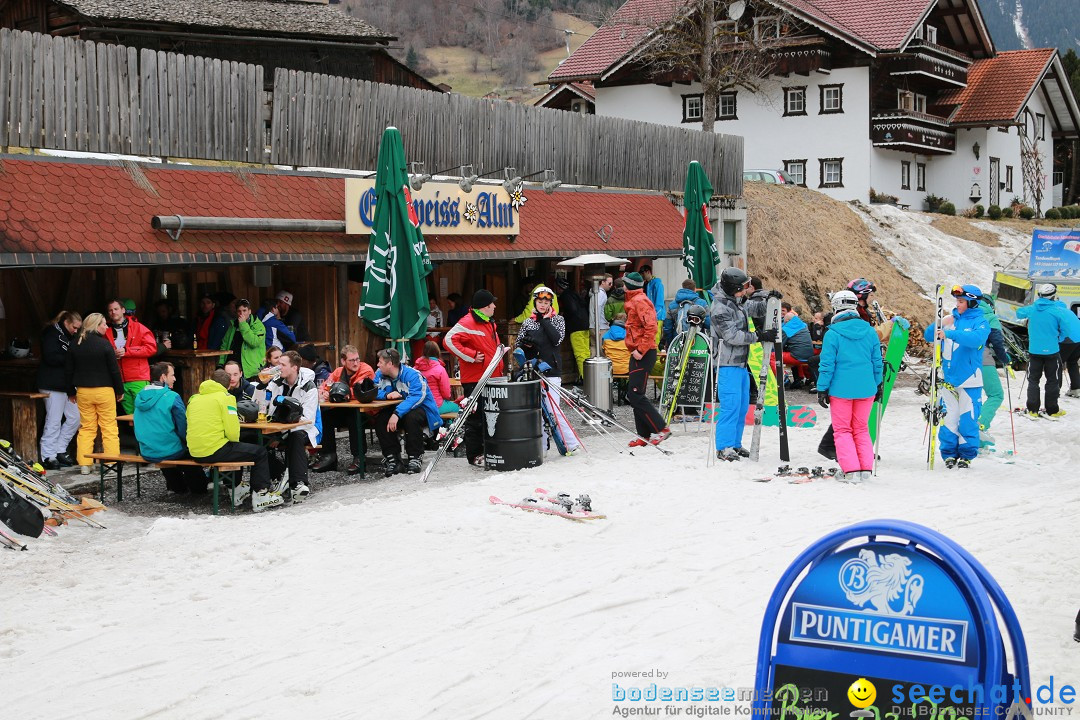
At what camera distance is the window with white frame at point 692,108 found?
138 feet

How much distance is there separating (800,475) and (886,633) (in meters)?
7.28

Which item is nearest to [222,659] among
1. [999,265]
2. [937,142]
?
[999,265]

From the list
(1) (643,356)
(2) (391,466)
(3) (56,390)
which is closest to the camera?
(3) (56,390)

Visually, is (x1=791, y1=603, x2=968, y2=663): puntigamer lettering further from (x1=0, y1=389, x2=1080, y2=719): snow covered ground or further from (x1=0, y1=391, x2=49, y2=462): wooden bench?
(x1=0, y1=391, x2=49, y2=462): wooden bench

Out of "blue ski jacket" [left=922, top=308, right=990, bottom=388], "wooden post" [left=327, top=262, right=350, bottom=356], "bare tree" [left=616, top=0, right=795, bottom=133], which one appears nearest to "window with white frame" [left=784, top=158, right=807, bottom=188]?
"bare tree" [left=616, top=0, right=795, bottom=133]

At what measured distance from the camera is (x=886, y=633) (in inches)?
158

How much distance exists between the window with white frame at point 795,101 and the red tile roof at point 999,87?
7.26 meters

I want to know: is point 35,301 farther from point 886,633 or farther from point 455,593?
point 886,633

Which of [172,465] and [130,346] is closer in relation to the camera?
[172,465]

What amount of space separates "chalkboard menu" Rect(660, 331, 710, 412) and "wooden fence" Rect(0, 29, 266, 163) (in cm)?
570

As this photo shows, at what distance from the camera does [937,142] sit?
139 feet

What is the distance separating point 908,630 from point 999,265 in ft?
109

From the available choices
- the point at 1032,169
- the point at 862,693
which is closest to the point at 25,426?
the point at 862,693

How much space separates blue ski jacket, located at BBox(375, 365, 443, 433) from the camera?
11.6 m
